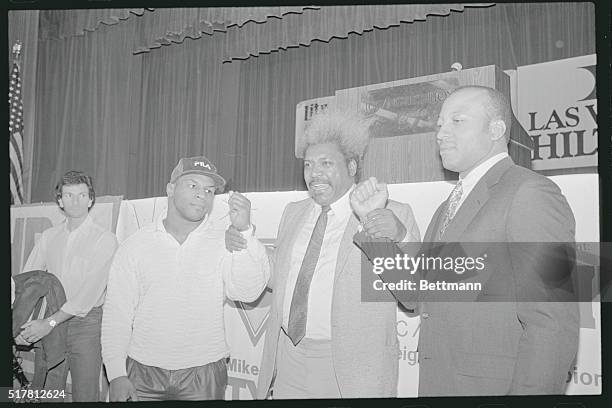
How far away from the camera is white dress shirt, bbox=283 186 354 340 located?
2.43 meters

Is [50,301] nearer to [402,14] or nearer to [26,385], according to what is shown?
[26,385]

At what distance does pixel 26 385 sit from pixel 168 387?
2.23 feet

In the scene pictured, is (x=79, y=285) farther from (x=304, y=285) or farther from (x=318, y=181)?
(x=318, y=181)

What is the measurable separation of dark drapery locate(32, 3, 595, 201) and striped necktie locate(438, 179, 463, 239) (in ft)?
2.08

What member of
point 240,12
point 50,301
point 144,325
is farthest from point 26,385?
point 240,12

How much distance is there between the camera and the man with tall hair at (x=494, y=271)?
2.11 meters

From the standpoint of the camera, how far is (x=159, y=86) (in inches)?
113

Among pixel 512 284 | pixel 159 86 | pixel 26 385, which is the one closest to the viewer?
pixel 512 284

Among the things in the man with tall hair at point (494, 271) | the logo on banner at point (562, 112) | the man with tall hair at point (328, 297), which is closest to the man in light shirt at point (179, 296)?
the man with tall hair at point (328, 297)

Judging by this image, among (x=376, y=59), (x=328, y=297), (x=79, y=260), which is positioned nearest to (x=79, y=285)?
(x=79, y=260)

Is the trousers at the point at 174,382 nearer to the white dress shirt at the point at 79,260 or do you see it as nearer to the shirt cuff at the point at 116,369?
the shirt cuff at the point at 116,369

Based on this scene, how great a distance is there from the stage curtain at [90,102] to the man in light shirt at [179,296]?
16.4 inches

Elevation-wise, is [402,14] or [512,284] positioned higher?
[402,14]

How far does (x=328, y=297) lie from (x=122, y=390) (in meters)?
0.99
